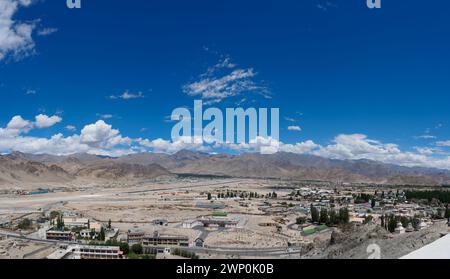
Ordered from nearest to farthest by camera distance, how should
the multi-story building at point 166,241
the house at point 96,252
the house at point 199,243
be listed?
the house at point 96,252 < the multi-story building at point 166,241 < the house at point 199,243

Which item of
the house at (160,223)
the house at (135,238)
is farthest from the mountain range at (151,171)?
the house at (135,238)

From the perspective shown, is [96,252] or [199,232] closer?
[96,252]

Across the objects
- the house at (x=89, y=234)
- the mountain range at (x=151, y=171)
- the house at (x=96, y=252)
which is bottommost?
the house at (x=89, y=234)

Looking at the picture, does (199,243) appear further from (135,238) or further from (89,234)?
(89,234)

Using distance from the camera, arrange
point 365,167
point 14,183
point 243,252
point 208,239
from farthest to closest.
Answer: point 365,167, point 14,183, point 208,239, point 243,252

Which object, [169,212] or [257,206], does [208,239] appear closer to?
[169,212]

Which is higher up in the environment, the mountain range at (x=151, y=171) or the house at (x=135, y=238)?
the mountain range at (x=151, y=171)

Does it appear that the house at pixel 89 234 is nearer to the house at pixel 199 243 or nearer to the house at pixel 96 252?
the house at pixel 199 243

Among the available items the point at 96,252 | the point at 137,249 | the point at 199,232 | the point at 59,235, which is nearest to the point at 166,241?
the point at 137,249

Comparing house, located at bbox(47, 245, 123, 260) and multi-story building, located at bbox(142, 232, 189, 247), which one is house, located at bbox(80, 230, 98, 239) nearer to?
multi-story building, located at bbox(142, 232, 189, 247)
